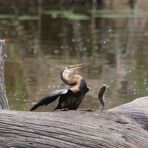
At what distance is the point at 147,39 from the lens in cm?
1588

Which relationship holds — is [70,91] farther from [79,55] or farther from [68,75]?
[79,55]

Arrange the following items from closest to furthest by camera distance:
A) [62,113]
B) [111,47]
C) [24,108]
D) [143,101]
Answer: [62,113] < [143,101] < [24,108] < [111,47]

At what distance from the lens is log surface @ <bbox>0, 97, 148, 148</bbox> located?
4.24m

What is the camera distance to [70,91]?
4.79 m

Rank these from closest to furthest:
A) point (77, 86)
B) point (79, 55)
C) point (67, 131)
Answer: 1. point (67, 131)
2. point (77, 86)
3. point (79, 55)

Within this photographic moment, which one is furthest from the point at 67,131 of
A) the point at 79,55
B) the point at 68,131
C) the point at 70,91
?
the point at 79,55

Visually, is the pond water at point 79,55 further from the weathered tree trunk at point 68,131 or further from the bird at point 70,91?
the weathered tree trunk at point 68,131

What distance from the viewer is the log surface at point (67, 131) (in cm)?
424

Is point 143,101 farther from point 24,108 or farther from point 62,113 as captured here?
point 24,108

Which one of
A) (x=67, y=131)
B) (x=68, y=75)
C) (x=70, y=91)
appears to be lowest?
(x=67, y=131)

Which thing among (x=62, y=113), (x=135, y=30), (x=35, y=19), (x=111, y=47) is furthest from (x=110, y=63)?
(x=35, y=19)

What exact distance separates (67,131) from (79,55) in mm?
8941

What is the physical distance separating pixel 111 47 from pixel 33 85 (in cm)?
501

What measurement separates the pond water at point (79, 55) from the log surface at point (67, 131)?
63.5 inches
